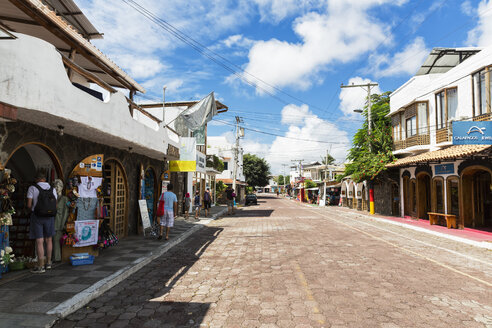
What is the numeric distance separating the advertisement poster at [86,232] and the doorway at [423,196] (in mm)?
19057

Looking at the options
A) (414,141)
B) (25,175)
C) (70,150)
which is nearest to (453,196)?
(414,141)

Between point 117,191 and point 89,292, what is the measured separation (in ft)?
20.6

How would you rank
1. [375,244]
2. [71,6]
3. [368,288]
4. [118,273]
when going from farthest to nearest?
[71,6] → [375,244] → [118,273] → [368,288]

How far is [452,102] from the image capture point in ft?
54.3

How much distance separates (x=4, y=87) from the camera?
5.21 meters

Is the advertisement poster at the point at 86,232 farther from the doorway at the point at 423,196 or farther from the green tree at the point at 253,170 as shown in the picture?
the green tree at the point at 253,170

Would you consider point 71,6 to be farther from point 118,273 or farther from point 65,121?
point 118,273

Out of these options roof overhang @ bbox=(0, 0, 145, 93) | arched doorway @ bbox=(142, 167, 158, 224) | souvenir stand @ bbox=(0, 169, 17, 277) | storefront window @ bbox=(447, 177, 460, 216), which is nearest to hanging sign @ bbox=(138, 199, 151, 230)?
arched doorway @ bbox=(142, 167, 158, 224)

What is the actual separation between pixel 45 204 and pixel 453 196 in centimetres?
1819

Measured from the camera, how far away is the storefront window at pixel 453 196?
52.8ft

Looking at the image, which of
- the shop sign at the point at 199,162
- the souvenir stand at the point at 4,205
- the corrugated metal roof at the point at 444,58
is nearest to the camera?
the souvenir stand at the point at 4,205

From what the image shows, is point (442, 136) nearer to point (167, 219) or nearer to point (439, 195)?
point (439, 195)

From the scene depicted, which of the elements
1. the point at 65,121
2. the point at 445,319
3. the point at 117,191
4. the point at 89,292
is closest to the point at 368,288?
the point at 445,319

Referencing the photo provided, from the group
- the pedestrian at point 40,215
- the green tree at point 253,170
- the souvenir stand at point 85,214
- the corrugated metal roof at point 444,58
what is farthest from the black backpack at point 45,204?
the green tree at point 253,170
